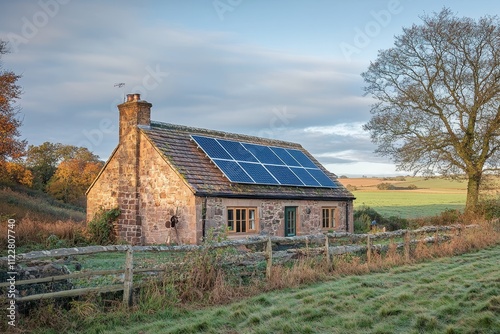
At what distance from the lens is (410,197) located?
62188 mm

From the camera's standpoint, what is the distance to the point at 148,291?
31.4ft

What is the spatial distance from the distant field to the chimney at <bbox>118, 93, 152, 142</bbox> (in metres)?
26.8

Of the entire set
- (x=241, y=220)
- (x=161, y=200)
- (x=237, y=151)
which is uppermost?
(x=237, y=151)

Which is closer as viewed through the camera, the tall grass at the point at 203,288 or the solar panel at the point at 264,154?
the tall grass at the point at 203,288

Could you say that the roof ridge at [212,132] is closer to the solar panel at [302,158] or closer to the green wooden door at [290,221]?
the solar panel at [302,158]

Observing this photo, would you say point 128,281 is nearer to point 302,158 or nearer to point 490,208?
point 302,158

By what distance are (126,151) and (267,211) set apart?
668cm

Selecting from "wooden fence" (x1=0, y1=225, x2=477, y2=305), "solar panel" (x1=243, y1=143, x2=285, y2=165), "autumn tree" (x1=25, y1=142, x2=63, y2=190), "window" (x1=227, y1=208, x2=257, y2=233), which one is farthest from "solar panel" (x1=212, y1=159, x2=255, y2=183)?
"autumn tree" (x1=25, y1=142, x2=63, y2=190)

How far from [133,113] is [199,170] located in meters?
3.93

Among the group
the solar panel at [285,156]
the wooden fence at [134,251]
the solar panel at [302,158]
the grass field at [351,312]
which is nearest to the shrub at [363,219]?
the solar panel at [302,158]

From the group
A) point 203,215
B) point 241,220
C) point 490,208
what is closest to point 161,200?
point 203,215

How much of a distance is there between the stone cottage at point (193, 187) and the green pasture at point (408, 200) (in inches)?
999

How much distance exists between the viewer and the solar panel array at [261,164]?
21438 millimetres

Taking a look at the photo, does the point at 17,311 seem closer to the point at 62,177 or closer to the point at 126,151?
the point at 126,151
